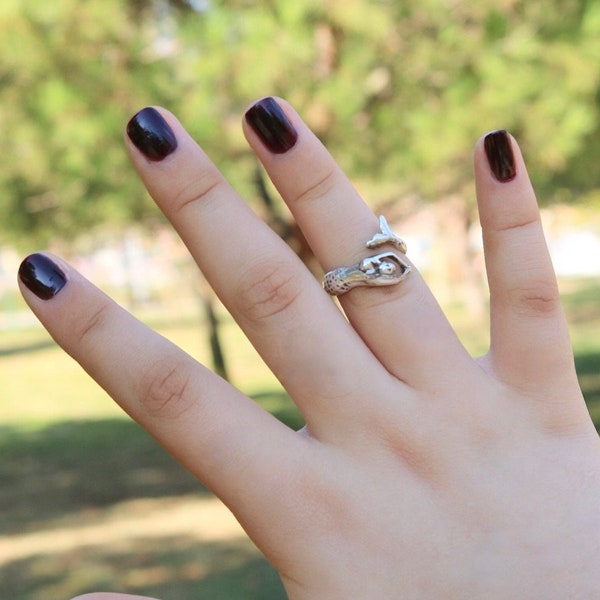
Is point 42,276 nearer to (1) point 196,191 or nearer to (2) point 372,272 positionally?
(1) point 196,191

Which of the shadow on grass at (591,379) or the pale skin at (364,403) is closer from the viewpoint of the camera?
the pale skin at (364,403)

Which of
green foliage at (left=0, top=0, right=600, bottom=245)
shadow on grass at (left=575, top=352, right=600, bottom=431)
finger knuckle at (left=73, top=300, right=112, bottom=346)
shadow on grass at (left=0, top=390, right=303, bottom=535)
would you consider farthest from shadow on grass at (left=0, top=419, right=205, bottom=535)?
finger knuckle at (left=73, top=300, right=112, bottom=346)

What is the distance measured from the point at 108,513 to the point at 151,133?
4.24 metres

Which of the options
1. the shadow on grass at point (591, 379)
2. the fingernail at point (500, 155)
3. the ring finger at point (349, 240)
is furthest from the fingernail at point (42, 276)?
the shadow on grass at point (591, 379)

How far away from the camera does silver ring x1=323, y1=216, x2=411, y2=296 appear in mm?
989

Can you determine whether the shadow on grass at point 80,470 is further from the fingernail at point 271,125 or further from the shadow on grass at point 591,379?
the fingernail at point 271,125

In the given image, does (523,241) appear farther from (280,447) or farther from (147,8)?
(147,8)

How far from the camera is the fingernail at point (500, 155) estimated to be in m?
0.99

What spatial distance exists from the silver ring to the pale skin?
1cm

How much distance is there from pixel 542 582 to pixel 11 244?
4.24 m

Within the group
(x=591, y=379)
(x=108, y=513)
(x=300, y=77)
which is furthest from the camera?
(x=591, y=379)

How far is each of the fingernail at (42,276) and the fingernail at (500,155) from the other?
48 cm

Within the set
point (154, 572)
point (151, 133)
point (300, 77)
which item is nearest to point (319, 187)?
point (151, 133)

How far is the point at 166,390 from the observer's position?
0.98 m
